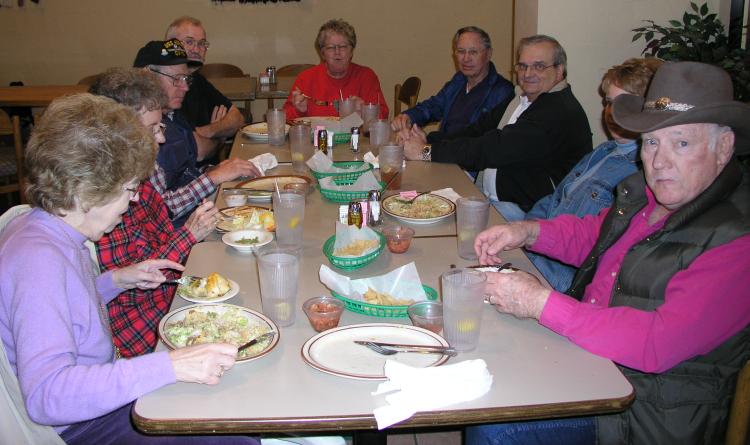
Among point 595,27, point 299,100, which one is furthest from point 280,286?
point 595,27

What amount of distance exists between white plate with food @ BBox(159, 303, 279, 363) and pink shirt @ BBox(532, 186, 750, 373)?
67 centimetres

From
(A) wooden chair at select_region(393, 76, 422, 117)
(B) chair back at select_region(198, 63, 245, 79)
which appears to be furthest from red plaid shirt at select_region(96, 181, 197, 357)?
(B) chair back at select_region(198, 63, 245, 79)

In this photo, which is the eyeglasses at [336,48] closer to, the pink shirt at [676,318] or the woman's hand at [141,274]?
the woman's hand at [141,274]

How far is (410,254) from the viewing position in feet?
7.02

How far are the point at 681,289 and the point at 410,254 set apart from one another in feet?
2.80

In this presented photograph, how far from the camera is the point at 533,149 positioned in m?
3.19

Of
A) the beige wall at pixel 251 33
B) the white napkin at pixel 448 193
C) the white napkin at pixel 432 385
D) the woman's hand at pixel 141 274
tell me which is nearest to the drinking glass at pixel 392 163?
the white napkin at pixel 448 193

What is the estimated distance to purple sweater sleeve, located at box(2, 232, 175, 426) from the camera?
4.27 ft

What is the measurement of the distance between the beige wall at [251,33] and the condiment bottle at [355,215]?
5100mm

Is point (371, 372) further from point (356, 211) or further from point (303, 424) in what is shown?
point (356, 211)

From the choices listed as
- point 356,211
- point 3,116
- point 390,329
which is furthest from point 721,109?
point 3,116

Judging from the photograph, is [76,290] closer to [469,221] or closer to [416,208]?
[469,221]

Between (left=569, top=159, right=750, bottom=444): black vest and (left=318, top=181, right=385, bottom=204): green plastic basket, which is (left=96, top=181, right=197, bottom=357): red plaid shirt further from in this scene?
(left=569, top=159, right=750, bottom=444): black vest

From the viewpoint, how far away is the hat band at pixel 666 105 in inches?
66.2
